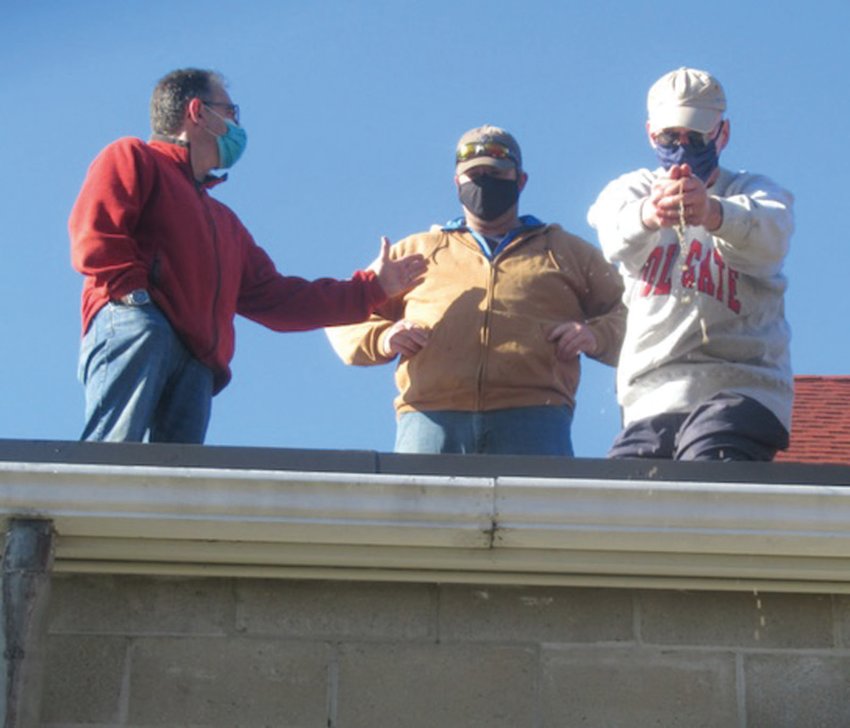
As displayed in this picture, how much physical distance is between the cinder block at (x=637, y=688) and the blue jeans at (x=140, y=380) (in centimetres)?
156

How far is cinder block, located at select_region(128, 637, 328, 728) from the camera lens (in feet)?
16.2

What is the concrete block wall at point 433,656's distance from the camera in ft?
16.2

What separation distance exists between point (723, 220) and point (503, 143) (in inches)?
57.6

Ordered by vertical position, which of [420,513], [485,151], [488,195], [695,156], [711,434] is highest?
[485,151]

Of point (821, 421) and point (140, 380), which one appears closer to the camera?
point (140, 380)

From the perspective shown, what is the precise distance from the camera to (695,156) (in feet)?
19.4

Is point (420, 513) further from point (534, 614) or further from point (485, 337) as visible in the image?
point (485, 337)

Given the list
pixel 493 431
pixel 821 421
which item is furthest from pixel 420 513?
pixel 821 421

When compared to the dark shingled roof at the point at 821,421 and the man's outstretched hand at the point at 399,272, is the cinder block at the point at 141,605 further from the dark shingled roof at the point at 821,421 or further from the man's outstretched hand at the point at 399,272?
the dark shingled roof at the point at 821,421

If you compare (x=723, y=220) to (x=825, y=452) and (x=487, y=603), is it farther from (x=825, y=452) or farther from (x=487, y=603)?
(x=825, y=452)

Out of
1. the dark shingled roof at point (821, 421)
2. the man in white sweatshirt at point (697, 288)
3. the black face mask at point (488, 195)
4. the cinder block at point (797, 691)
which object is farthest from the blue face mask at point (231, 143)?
the dark shingled roof at point (821, 421)

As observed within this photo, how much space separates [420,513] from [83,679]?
3.21ft

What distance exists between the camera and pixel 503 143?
6.87 metres

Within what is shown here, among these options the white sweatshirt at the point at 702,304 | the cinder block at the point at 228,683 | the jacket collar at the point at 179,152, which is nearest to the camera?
the cinder block at the point at 228,683
